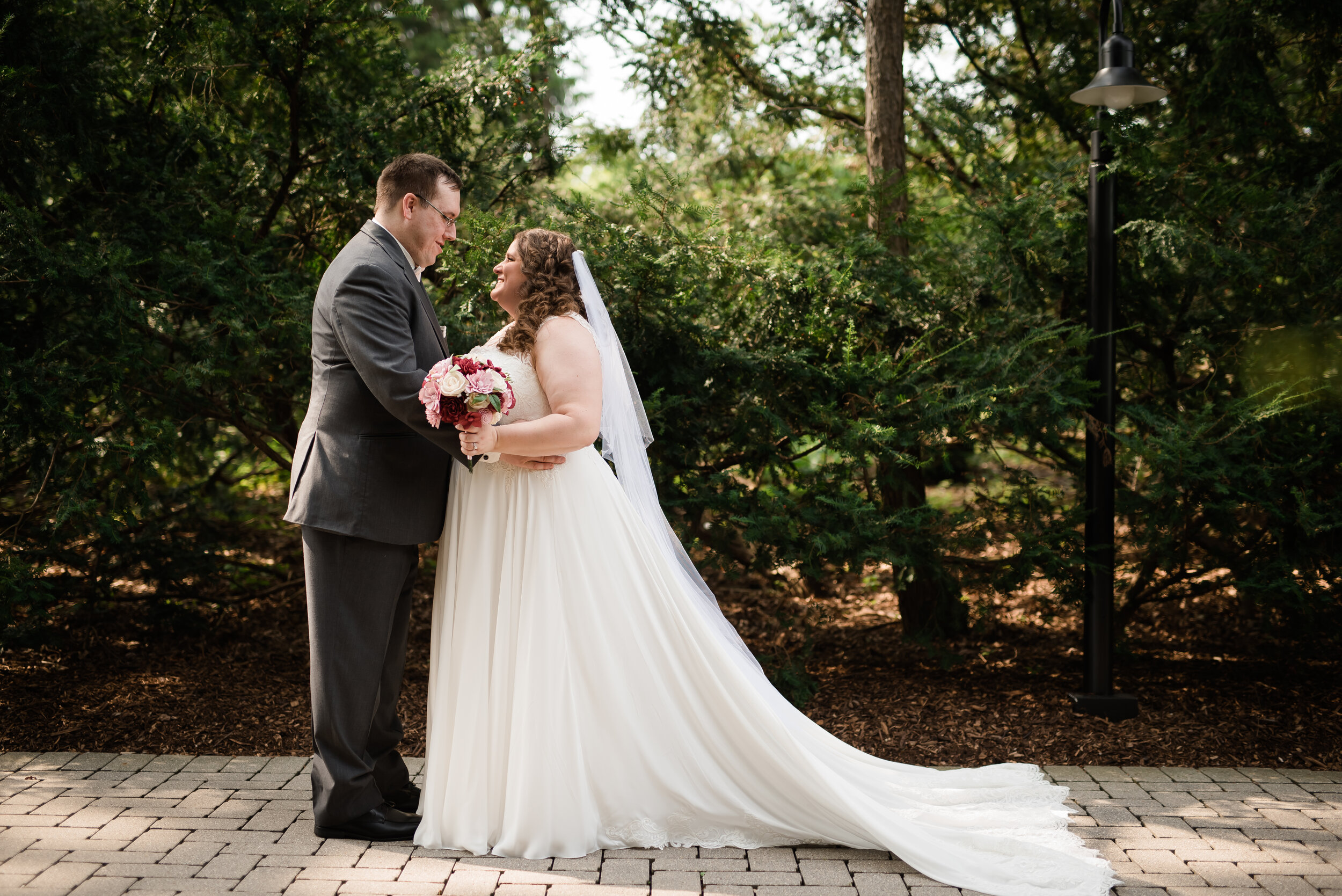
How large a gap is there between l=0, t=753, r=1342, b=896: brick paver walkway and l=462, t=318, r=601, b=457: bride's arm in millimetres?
1422

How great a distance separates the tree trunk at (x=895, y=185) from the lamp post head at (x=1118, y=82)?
1.17 meters

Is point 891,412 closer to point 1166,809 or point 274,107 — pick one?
point 1166,809

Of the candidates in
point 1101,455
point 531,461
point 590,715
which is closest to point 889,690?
point 1101,455

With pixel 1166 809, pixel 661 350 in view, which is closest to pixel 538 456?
pixel 661 350

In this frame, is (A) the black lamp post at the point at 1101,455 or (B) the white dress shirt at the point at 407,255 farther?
(A) the black lamp post at the point at 1101,455

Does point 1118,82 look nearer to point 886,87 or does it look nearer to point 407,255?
point 886,87

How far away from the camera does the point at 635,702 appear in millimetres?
3604

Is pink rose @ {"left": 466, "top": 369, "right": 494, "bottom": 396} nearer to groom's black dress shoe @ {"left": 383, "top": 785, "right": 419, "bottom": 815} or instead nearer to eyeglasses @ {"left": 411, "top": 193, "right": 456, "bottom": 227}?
eyeglasses @ {"left": 411, "top": 193, "right": 456, "bottom": 227}

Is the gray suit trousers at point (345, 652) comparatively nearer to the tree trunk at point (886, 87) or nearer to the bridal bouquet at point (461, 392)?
the bridal bouquet at point (461, 392)

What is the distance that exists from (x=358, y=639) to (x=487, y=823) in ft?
2.58

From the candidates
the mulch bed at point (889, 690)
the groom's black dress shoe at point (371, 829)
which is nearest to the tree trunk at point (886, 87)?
the mulch bed at point (889, 690)

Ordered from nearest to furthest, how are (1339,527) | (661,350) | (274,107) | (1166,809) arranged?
(1166,809)
(1339,527)
(661,350)
(274,107)

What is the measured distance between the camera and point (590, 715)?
3562 mm

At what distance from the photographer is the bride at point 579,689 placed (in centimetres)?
348
